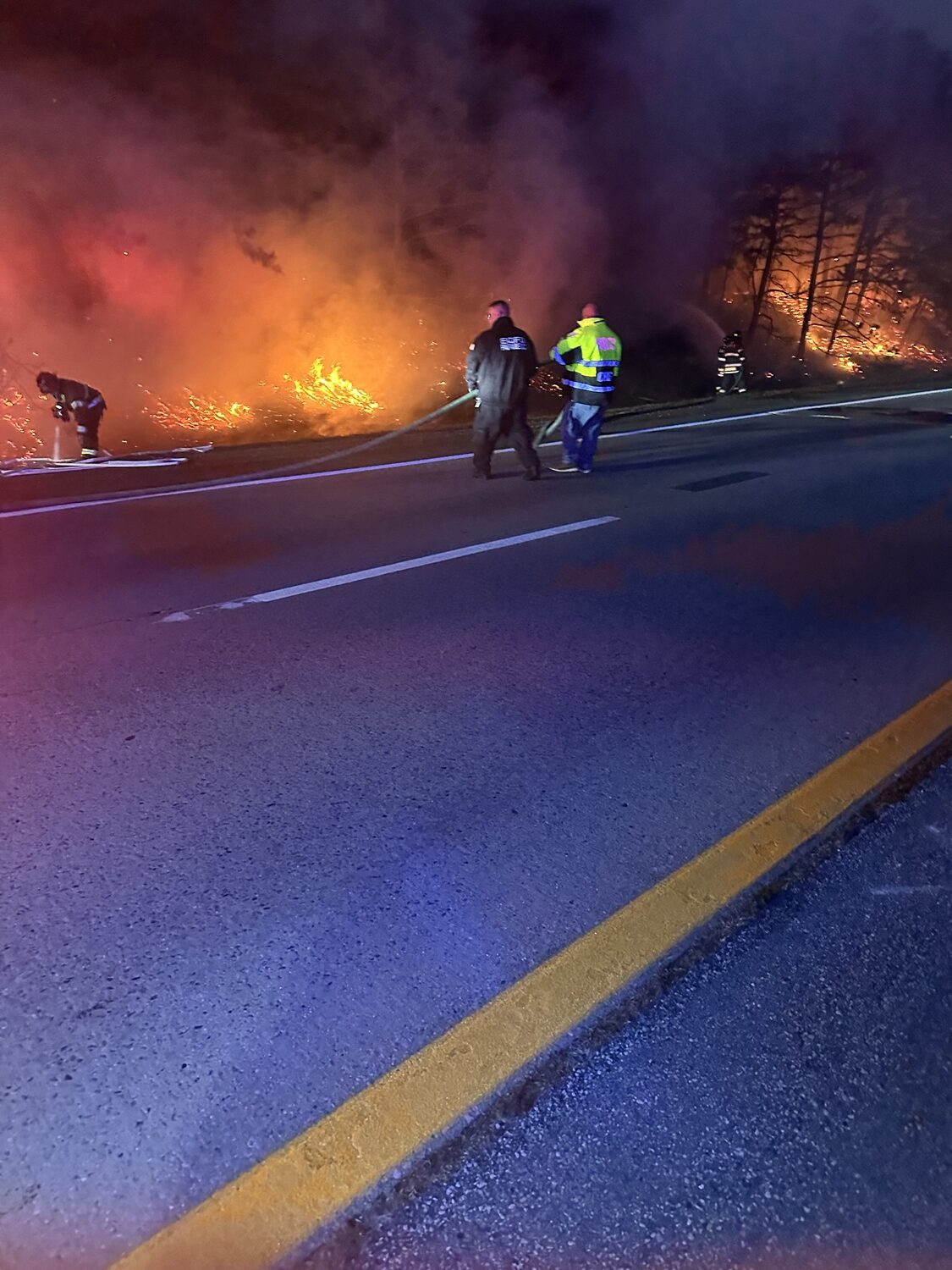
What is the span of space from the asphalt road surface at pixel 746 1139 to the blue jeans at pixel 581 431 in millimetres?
7375

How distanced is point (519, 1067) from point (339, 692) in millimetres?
2212

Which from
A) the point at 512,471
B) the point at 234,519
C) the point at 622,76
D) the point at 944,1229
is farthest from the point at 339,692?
the point at 622,76

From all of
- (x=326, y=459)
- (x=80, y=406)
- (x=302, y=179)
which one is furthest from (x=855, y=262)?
(x=80, y=406)

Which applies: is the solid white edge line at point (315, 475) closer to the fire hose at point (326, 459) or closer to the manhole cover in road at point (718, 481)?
the fire hose at point (326, 459)

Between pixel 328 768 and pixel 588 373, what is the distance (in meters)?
6.76

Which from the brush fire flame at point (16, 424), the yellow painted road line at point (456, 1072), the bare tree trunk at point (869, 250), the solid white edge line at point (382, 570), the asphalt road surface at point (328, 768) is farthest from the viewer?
the bare tree trunk at point (869, 250)

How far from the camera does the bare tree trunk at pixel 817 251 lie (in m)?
30.5

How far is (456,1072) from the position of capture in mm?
2203

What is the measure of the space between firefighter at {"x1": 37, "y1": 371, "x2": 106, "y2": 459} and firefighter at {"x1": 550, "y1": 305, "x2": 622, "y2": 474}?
4.51 metres

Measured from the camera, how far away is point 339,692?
4230mm

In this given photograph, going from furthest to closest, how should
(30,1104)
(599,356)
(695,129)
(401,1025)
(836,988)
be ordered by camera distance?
(695,129) → (599,356) → (836,988) → (401,1025) → (30,1104)

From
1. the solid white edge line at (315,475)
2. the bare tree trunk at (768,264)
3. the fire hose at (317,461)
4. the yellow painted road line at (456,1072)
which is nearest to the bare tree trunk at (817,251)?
the bare tree trunk at (768,264)

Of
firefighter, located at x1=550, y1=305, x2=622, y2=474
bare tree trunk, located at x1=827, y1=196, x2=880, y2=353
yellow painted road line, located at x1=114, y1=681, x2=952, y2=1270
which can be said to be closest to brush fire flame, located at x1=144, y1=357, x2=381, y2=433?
firefighter, located at x1=550, y1=305, x2=622, y2=474

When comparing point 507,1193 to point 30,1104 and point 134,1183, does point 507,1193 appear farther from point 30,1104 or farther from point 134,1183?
point 30,1104
